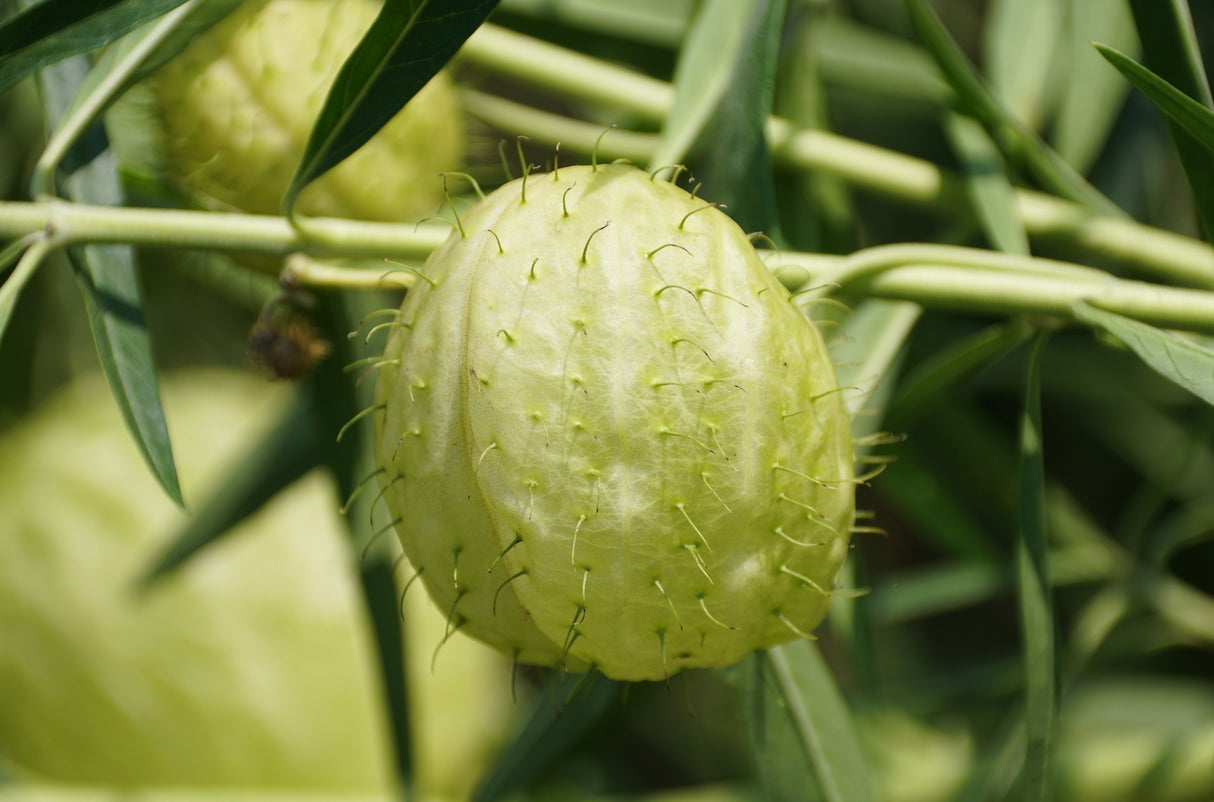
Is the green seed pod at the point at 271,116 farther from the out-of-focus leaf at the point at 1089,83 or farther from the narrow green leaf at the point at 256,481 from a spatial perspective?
the out-of-focus leaf at the point at 1089,83

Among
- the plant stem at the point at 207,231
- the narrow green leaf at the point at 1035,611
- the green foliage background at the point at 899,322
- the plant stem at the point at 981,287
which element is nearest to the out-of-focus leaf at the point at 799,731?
the green foliage background at the point at 899,322

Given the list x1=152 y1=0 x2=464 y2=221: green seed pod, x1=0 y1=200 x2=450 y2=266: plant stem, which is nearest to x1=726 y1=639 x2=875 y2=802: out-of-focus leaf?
x1=0 y1=200 x2=450 y2=266: plant stem

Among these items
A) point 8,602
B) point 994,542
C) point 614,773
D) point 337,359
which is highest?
point 337,359

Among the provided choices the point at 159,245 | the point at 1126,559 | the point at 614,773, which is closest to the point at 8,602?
the point at 614,773

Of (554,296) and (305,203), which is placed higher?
(554,296)

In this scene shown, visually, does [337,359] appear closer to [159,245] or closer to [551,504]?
[159,245]

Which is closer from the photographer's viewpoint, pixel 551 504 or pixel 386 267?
pixel 551 504
